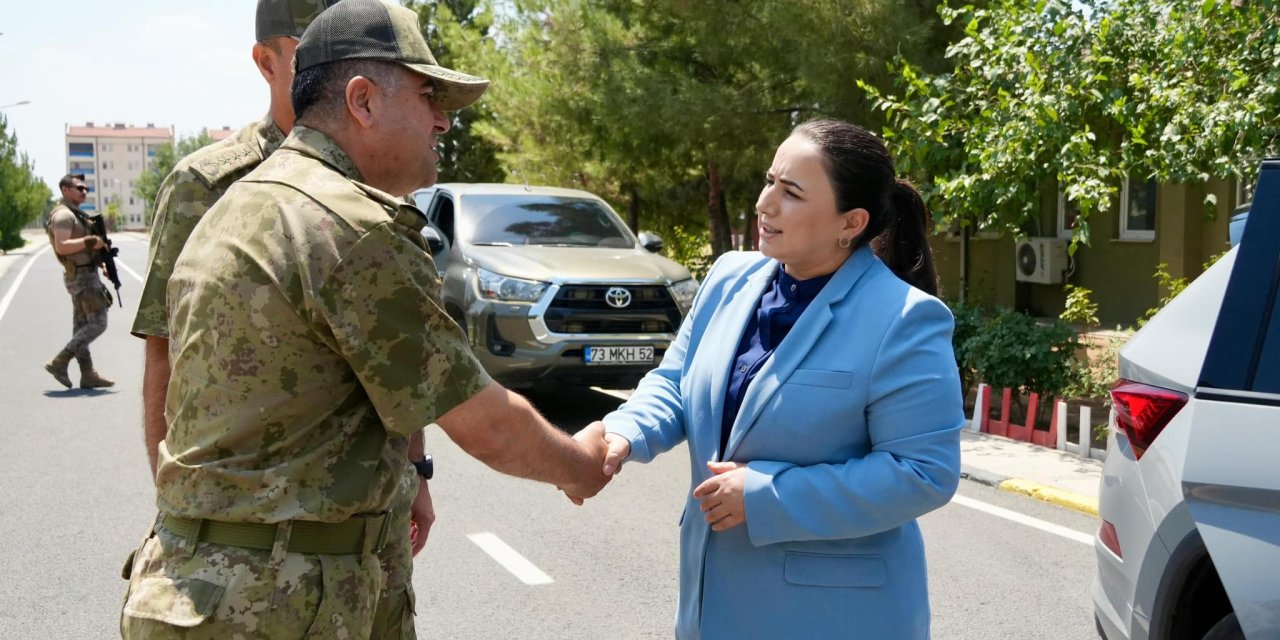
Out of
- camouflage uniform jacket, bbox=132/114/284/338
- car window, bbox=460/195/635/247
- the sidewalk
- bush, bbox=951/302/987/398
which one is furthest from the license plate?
camouflage uniform jacket, bbox=132/114/284/338

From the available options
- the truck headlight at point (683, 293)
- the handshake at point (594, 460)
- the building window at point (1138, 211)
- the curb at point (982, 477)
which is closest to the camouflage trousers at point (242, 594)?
the handshake at point (594, 460)

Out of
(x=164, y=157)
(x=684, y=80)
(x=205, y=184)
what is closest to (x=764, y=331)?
(x=205, y=184)

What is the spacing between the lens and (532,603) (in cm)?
507

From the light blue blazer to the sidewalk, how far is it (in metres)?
4.81

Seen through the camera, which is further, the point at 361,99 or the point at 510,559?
the point at 510,559

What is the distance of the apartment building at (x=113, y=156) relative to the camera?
189 metres

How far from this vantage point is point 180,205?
2854 mm

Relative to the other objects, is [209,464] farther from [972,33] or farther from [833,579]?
[972,33]

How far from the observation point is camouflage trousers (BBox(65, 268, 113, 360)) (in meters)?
10.9

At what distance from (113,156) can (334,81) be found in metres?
209

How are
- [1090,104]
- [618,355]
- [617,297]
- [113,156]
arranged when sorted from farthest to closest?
1. [113,156]
2. [617,297]
3. [618,355]
4. [1090,104]

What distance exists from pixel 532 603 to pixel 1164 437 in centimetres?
283

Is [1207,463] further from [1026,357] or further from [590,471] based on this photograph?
[1026,357]

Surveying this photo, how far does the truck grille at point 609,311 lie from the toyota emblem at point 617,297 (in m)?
0.01
